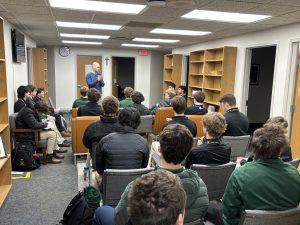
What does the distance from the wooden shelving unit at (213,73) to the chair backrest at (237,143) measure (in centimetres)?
301

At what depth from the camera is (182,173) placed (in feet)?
5.12

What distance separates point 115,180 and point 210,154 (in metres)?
0.82

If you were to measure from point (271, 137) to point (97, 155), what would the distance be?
1464mm

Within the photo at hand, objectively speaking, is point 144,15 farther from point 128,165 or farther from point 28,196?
point 28,196

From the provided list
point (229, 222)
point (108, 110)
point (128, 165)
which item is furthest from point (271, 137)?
point (108, 110)

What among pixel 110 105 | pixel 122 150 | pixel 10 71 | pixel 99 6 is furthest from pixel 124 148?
pixel 10 71

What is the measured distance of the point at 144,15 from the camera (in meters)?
4.12

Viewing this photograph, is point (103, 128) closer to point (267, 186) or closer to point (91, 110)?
point (91, 110)

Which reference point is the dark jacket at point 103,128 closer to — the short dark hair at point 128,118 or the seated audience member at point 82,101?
the short dark hair at point 128,118

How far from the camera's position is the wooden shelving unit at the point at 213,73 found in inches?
237

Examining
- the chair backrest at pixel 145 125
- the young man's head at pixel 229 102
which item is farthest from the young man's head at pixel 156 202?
the chair backrest at pixel 145 125

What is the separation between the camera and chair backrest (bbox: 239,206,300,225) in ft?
4.71

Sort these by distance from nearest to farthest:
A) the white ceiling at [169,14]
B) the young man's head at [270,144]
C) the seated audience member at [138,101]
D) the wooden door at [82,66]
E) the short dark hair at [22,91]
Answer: the young man's head at [270,144], the white ceiling at [169,14], the short dark hair at [22,91], the seated audience member at [138,101], the wooden door at [82,66]

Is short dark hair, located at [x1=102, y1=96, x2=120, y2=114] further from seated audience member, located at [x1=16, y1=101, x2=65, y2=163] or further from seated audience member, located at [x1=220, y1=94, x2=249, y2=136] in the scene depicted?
seated audience member, located at [x1=16, y1=101, x2=65, y2=163]
